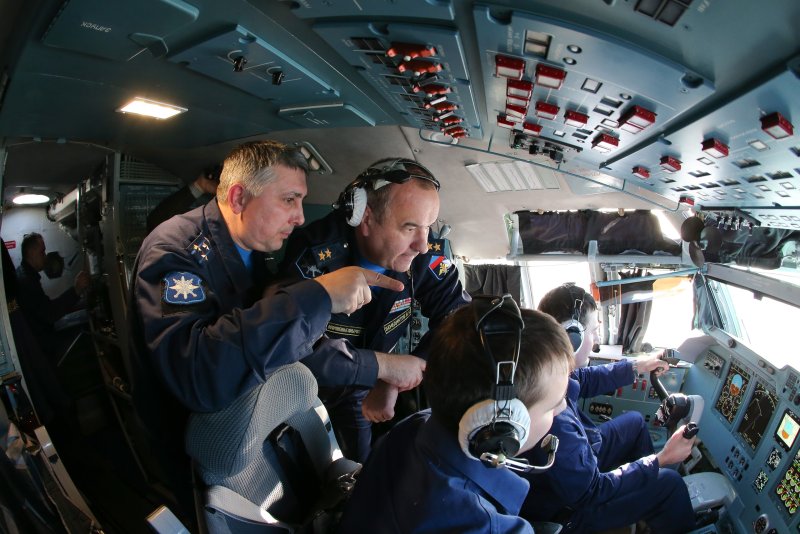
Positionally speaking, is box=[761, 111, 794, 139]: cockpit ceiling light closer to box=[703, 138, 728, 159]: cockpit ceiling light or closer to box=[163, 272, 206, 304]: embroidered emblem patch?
box=[703, 138, 728, 159]: cockpit ceiling light

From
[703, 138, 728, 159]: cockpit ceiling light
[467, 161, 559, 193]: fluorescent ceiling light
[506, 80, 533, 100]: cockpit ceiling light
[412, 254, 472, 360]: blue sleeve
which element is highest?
[506, 80, 533, 100]: cockpit ceiling light

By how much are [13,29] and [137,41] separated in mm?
323

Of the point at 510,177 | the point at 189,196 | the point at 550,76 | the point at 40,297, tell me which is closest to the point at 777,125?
the point at 550,76

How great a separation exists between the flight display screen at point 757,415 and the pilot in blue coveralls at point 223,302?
1.70 m

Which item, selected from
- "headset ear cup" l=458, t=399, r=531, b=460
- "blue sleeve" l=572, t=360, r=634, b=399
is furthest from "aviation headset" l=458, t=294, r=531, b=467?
"blue sleeve" l=572, t=360, r=634, b=399

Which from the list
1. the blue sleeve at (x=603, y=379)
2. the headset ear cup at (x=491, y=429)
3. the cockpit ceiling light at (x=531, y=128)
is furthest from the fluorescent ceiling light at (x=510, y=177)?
the headset ear cup at (x=491, y=429)

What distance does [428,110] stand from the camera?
2.07m

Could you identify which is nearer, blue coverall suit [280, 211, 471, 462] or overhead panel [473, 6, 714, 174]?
overhead panel [473, 6, 714, 174]

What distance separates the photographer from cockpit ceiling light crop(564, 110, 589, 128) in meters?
1.49

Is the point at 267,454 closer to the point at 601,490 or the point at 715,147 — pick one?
the point at 601,490

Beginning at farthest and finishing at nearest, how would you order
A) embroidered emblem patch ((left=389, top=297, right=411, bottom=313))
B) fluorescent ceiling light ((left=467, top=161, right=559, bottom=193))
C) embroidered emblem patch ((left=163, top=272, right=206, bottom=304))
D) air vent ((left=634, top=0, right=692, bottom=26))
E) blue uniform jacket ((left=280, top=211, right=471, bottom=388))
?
1. fluorescent ceiling light ((left=467, top=161, right=559, bottom=193))
2. embroidered emblem patch ((left=389, top=297, right=411, bottom=313))
3. blue uniform jacket ((left=280, top=211, right=471, bottom=388))
4. embroidered emblem patch ((left=163, top=272, right=206, bottom=304))
5. air vent ((left=634, top=0, right=692, bottom=26))

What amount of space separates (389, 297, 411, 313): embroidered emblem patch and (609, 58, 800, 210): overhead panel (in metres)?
1.08

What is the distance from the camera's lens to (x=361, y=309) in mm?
1975

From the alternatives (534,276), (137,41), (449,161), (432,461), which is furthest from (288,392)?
(534,276)
